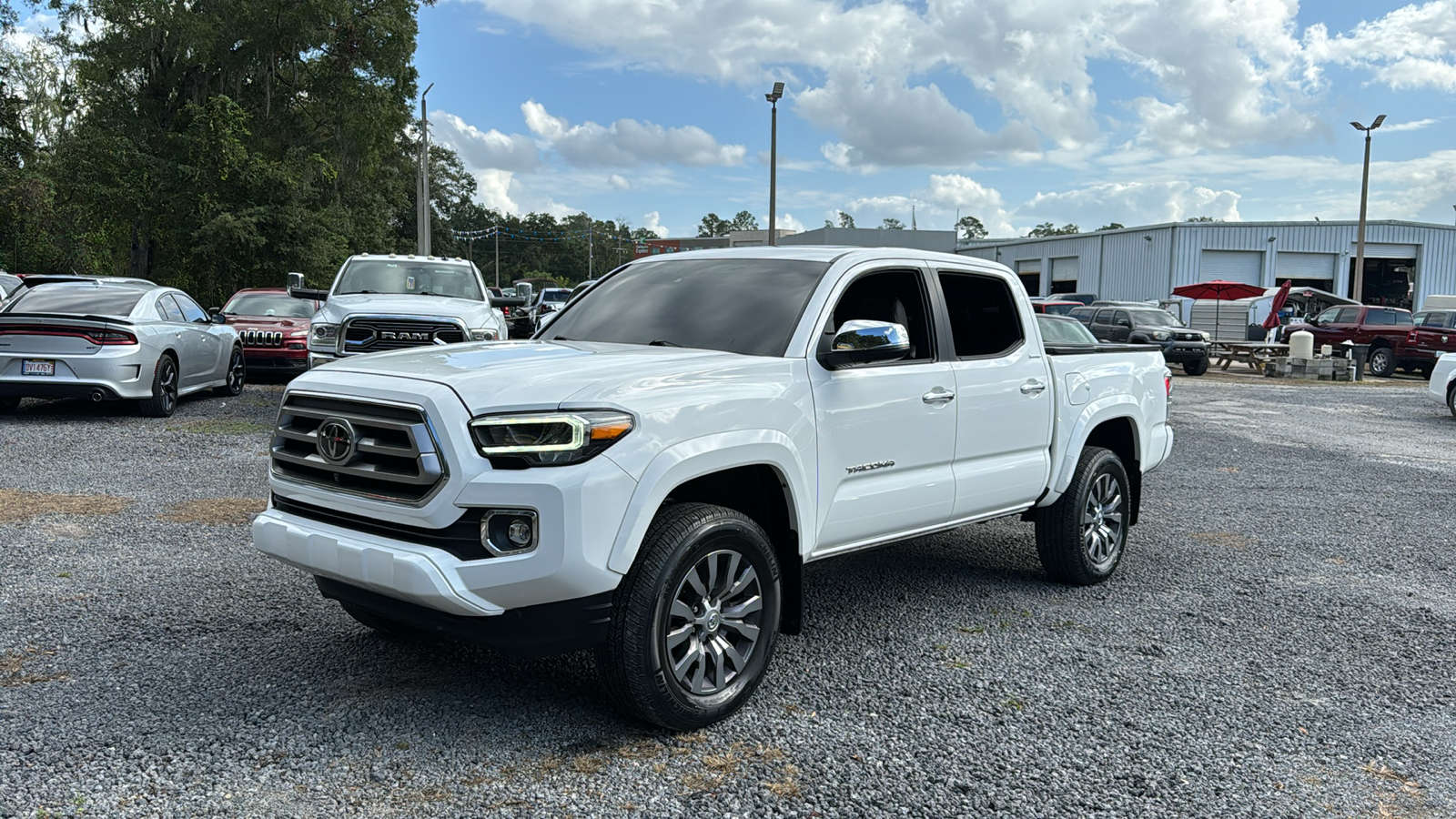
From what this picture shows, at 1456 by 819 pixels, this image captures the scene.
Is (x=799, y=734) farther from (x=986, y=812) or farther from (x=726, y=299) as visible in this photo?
(x=726, y=299)

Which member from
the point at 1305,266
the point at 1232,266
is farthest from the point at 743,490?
the point at 1305,266

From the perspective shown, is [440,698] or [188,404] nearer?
[440,698]

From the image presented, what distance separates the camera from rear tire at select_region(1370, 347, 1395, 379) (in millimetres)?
25531

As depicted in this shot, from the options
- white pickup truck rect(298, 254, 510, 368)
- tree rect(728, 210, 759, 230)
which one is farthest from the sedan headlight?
tree rect(728, 210, 759, 230)

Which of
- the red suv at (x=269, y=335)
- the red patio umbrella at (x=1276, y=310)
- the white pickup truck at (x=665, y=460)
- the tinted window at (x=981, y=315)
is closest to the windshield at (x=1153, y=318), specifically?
the red patio umbrella at (x=1276, y=310)

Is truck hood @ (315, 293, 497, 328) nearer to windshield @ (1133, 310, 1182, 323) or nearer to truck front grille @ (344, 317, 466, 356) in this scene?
truck front grille @ (344, 317, 466, 356)

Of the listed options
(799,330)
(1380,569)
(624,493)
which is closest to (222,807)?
(624,493)

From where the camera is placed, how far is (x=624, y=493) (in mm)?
3414

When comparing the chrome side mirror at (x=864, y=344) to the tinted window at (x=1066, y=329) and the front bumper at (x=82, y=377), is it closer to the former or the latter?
the front bumper at (x=82, y=377)

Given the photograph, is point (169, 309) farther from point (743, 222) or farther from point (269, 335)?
point (743, 222)

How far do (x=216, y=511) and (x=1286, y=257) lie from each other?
49535 millimetres

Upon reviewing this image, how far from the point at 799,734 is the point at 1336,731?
2.08 meters

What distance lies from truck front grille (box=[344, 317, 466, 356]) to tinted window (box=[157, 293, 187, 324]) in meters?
2.81

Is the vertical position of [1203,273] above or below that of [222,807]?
above
